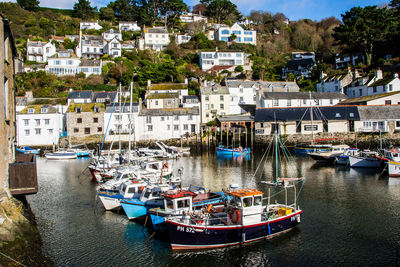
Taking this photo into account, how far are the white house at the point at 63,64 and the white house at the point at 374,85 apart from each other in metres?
71.1

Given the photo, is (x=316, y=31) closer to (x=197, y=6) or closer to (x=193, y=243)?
(x=197, y=6)

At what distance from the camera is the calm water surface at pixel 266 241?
17875 mm

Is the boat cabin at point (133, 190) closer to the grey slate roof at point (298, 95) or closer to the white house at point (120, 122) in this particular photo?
the white house at point (120, 122)

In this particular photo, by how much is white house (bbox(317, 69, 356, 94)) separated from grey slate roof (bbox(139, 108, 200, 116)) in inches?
1430

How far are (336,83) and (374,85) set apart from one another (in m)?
10.6

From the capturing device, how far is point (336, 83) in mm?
82875

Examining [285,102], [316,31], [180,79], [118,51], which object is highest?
[316,31]

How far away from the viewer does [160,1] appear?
407 ft

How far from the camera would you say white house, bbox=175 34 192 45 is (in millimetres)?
111137

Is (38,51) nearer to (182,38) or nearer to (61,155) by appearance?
(182,38)

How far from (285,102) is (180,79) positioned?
90.4 feet

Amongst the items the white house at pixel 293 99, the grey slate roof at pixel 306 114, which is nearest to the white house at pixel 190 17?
the white house at pixel 293 99

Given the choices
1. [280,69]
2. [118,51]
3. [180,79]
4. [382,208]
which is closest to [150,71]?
[180,79]

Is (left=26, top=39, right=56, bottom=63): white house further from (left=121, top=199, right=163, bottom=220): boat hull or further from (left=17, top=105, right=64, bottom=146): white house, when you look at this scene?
(left=121, top=199, right=163, bottom=220): boat hull
